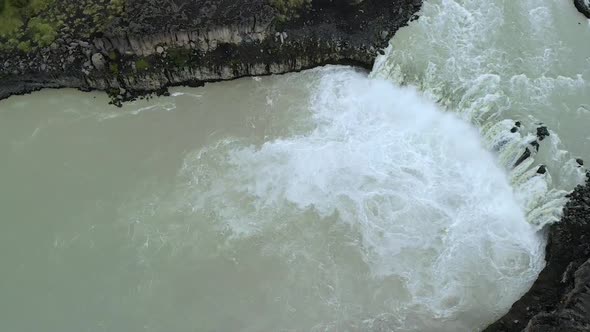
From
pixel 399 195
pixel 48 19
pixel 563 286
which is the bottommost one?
pixel 399 195

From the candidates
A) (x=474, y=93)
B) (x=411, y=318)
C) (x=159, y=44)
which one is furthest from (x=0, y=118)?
(x=474, y=93)

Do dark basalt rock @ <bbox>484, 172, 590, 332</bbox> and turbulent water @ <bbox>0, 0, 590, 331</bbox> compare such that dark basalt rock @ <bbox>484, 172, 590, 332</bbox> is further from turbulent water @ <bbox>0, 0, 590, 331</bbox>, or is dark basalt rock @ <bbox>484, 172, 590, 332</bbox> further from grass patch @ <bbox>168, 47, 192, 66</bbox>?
grass patch @ <bbox>168, 47, 192, 66</bbox>

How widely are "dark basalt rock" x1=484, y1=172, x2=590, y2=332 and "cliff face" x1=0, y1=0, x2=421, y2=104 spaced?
1477 cm

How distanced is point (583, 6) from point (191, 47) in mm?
25408

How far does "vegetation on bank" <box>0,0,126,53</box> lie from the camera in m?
32.0

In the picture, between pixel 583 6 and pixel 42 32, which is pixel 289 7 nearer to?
pixel 42 32

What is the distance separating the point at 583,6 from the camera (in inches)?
1292

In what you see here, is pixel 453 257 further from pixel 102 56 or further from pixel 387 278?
pixel 102 56

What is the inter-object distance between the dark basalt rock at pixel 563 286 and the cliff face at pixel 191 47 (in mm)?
14767

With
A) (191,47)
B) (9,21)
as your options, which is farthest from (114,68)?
(9,21)

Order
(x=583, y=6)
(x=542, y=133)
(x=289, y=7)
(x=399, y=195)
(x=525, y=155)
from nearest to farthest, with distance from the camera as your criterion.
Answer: (x=525, y=155)
(x=399, y=195)
(x=542, y=133)
(x=289, y=7)
(x=583, y=6)

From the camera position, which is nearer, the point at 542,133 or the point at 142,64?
the point at 542,133

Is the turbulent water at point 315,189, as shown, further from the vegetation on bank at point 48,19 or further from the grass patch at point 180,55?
the vegetation on bank at point 48,19

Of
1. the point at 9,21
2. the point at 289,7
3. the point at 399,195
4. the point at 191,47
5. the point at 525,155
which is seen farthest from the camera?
the point at 9,21
